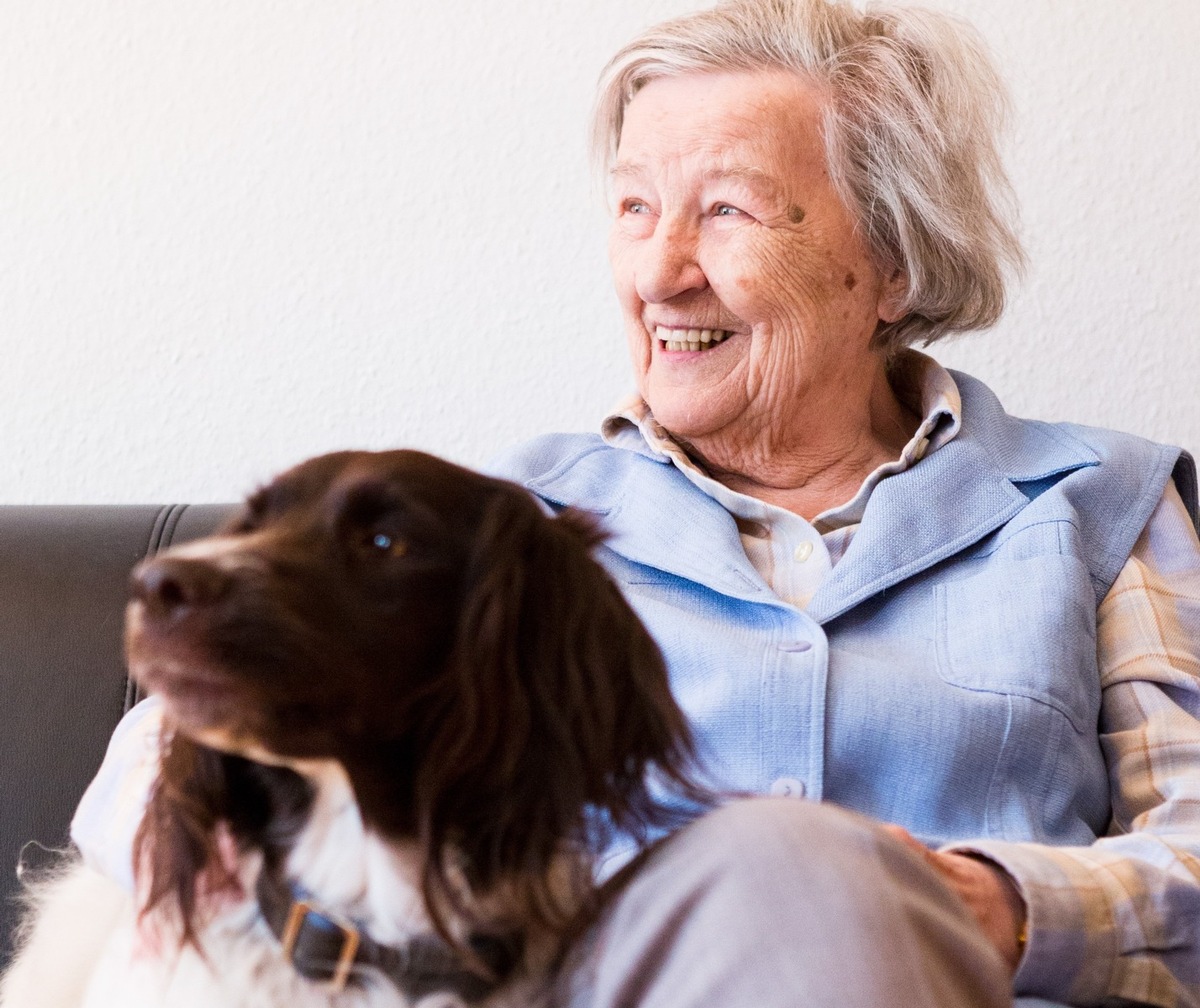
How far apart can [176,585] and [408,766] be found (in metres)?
0.21

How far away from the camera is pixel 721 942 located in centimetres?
78

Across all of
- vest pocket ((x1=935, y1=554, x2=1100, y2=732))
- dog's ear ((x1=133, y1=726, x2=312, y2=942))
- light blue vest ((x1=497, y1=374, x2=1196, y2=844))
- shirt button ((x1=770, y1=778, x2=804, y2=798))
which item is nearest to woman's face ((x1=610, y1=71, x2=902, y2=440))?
light blue vest ((x1=497, y1=374, x2=1196, y2=844))

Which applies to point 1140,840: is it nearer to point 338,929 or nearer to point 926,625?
point 926,625

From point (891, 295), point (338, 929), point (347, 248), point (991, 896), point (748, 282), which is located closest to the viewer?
point (338, 929)

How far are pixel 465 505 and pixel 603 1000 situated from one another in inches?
13.4

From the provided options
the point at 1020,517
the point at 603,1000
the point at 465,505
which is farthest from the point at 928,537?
the point at 603,1000

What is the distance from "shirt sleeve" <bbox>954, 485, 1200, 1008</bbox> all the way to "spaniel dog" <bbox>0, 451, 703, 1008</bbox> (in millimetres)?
331

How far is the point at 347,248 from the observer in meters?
1.94

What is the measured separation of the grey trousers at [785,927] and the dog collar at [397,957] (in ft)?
0.20

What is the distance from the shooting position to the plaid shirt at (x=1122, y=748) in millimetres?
1079

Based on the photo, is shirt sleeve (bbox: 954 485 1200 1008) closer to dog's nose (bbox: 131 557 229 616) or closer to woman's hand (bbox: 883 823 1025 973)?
woman's hand (bbox: 883 823 1025 973)

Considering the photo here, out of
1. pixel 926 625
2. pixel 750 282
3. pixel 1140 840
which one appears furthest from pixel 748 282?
pixel 1140 840

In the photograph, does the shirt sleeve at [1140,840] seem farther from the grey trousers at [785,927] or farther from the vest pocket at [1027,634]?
Result: the grey trousers at [785,927]

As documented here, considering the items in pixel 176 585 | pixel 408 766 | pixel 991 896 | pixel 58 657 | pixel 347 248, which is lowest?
pixel 58 657
